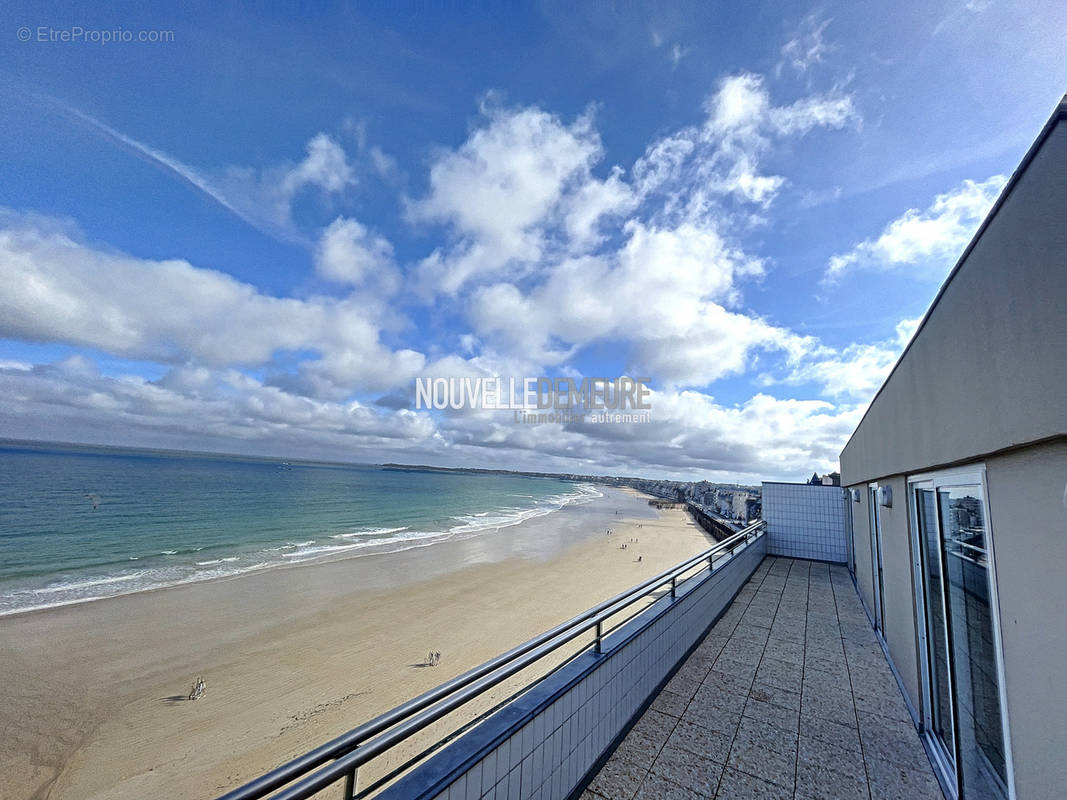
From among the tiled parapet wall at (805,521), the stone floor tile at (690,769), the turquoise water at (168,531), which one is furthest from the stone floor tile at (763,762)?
the turquoise water at (168,531)

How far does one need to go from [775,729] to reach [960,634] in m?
1.62

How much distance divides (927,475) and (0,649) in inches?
642

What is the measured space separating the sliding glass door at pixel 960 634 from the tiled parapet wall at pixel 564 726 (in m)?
1.90

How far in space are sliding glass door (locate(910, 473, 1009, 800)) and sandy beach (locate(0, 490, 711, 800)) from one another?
5.64 meters

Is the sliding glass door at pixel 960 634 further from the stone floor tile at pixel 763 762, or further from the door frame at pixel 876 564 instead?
the door frame at pixel 876 564

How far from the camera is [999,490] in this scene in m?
1.88

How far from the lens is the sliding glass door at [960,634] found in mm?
2109

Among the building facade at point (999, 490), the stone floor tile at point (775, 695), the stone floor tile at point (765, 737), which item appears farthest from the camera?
the stone floor tile at point (775, 695)

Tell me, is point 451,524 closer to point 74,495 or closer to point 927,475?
point 74,495

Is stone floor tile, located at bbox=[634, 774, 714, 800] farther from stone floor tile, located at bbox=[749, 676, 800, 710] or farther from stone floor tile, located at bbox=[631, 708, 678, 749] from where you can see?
stone floor tile, located at bbox=[749, 676, 800, 710]

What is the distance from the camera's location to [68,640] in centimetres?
973

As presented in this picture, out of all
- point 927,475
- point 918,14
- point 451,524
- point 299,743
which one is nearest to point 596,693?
point 927,475

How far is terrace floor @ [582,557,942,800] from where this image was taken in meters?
2.88

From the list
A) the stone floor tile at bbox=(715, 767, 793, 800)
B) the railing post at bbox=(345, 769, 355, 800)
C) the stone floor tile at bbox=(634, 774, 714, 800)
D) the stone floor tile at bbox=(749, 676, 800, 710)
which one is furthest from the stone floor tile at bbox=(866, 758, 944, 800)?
the railing post at bbox=(345, 769, 355, 800)
